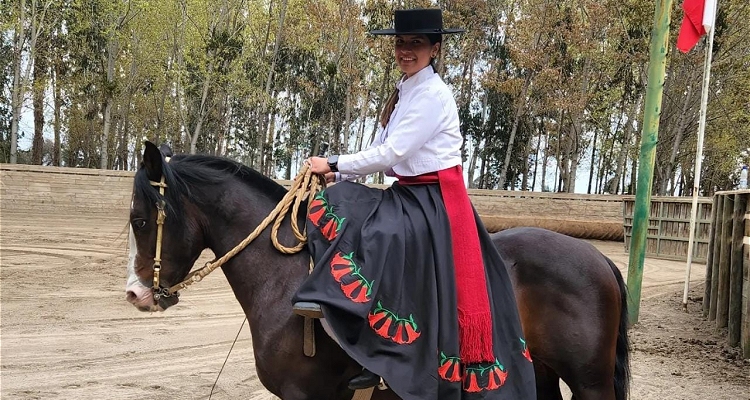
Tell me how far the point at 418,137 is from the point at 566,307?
4.17 ft

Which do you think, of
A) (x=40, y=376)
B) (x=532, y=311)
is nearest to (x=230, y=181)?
(x=532, y=311)

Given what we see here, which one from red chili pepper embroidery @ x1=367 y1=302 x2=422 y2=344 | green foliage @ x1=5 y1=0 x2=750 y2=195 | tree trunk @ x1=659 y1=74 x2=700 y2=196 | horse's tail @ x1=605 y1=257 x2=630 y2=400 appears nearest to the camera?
red chili pepper embroidery @ x1=367 y1=302 x2=422 y2=344

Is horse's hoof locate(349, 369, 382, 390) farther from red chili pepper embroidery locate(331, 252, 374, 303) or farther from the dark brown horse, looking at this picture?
red chili pepper embroidery locate(331, 252, 374, 303)

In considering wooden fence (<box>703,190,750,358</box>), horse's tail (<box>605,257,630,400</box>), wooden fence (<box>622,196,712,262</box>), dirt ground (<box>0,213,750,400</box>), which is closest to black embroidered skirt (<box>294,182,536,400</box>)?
horse's tail (<box>605,257,630,400</box>)

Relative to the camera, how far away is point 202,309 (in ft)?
25.2

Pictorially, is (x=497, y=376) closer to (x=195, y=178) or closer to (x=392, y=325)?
(x=392, y=325)

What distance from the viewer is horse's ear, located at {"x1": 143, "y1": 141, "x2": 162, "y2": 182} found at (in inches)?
94.4

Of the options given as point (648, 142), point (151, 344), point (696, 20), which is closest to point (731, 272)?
point (648, 142)

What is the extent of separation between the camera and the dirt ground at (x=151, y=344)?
15.0 feet

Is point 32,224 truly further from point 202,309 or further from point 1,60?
point 1,60

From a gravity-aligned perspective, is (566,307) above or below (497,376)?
above

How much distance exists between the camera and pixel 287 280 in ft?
8.30

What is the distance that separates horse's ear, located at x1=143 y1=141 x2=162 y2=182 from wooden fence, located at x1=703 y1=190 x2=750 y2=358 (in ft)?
19.3

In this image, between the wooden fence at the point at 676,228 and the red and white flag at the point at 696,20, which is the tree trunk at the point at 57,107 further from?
the red and white flag at the point at 696,20
